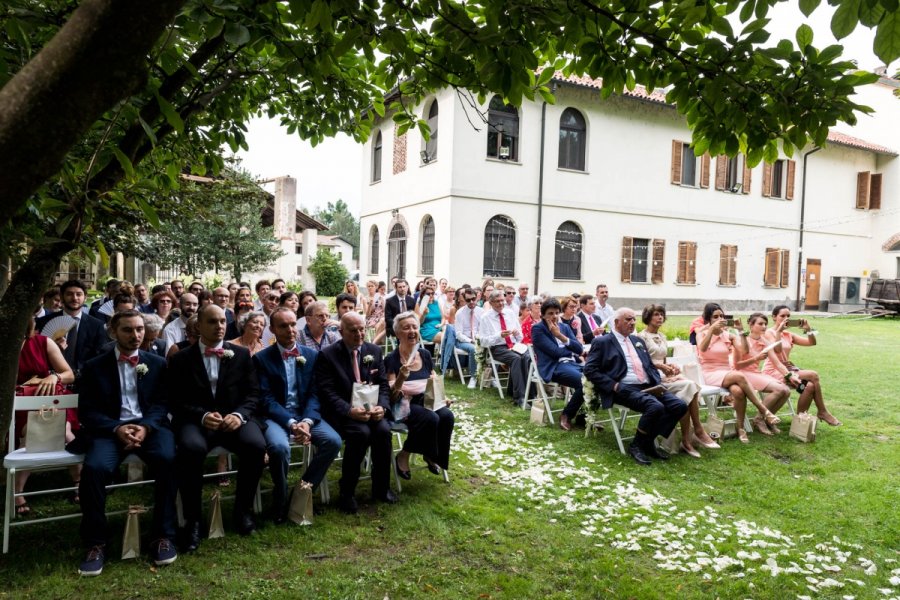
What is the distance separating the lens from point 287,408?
488 centimetres

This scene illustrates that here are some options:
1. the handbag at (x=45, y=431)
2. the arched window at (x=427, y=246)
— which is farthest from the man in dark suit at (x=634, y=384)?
the arched window at (x=427, y=246)

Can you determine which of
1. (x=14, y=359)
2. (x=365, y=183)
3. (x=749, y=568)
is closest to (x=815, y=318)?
(x=365, y=183)

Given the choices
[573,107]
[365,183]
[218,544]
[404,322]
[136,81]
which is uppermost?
[573,107]

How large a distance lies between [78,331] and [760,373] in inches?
304

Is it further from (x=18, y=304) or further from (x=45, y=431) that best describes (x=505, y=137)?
(x=18, y=304)

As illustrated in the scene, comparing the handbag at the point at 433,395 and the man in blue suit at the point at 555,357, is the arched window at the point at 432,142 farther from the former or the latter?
the handbag at the point at 433,395

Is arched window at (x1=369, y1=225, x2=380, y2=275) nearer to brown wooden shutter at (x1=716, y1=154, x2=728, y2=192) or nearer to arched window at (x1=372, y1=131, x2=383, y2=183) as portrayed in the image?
arched window at (x1=372, y1=131, x2=383, y2=183)

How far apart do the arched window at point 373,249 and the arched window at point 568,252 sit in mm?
7777

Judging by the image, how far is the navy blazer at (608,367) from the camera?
6.30 meters

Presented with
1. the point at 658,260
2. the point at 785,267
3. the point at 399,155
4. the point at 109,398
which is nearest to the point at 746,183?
the point at 785,267

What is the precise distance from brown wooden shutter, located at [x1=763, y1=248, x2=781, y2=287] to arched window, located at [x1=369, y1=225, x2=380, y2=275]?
17.0 meters

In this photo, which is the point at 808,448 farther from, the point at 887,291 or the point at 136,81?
the point at 887,291

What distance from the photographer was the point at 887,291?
26844 mm

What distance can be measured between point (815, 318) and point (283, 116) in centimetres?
→ 2525
